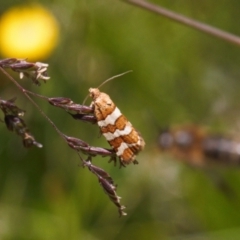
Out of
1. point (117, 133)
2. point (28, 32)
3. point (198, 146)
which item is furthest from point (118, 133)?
point (198, 146)

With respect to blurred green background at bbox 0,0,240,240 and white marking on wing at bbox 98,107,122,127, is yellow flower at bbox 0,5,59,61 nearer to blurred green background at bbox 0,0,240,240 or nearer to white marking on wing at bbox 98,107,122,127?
blurred green background at bbox 0,0,240,240

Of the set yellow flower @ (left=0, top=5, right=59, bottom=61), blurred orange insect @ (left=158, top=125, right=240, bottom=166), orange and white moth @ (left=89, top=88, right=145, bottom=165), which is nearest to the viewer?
orange and white moth @ (left=89, top=88, right=145, bottom=165)

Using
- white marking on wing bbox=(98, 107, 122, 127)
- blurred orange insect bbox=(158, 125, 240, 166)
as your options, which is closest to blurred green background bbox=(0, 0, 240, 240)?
blurred orange insect bbox=(158, 125, 240, 166)

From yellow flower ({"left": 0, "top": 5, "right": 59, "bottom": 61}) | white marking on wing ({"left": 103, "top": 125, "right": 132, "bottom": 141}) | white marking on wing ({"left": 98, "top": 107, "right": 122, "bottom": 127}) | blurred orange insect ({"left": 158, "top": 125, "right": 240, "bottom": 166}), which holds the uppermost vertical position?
yellow flower ({"left": 0, "top": 5, "right": 59, "bottom": 61})

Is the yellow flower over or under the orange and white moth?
over

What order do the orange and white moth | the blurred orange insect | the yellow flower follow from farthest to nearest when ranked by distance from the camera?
1. the blurred orange insect
2. the yellow flower
3. the orange and white moth

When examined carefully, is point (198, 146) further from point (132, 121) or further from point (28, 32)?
point (28, 32)

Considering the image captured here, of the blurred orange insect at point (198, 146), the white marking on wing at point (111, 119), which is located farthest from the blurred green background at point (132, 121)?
the white marking on wing at point (111, 119)
